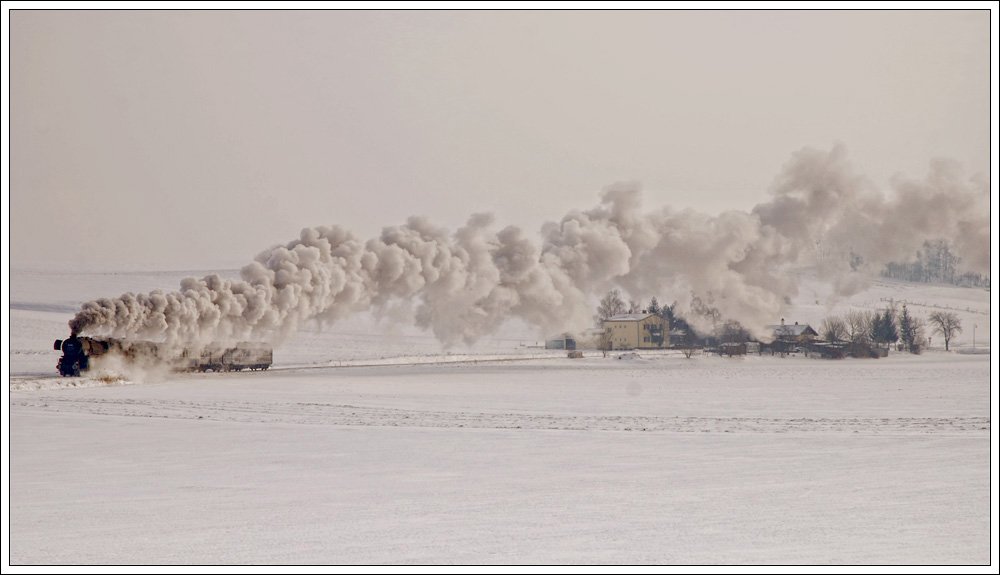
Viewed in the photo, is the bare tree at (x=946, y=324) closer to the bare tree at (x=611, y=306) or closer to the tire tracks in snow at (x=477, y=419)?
the bare tree at (x=611, y=306)

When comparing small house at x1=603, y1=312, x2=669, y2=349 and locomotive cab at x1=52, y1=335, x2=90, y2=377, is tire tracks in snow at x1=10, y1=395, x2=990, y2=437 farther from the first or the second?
small house at x1=603, y1=312, x2=669, y2=349

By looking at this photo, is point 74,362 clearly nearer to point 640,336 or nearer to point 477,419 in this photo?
point 477,419

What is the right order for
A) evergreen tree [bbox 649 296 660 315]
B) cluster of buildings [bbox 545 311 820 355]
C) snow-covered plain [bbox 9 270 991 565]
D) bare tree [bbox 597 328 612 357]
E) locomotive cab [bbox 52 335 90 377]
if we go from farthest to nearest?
evergreen tree [bbox 649 296 660 315], bare tree [bbox 597 328 612 357], cluster of buildings [bbox 545 311 820 355], locomotive cab [bbox 52 335 90 377], snow-covered plain [bbox 9 270 991 565]

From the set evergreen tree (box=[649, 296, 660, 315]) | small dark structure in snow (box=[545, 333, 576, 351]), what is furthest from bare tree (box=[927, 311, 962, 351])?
small dark structure in snow (box=[545, 333, 576, 351])

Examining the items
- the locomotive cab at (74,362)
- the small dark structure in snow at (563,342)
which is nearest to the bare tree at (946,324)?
the small dark structure in snow at (563,342)

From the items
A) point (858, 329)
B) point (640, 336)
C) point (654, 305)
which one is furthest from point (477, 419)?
point (858, 329)

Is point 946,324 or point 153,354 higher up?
point 946,324
